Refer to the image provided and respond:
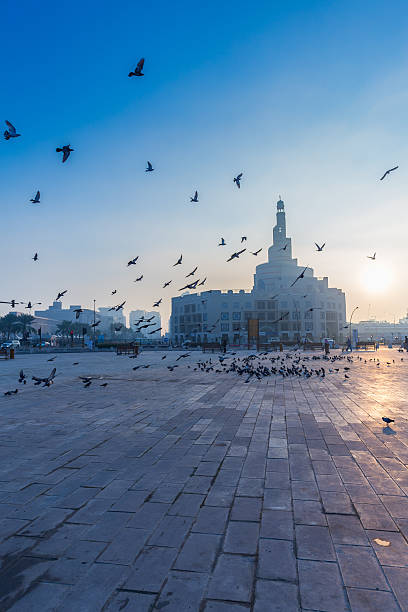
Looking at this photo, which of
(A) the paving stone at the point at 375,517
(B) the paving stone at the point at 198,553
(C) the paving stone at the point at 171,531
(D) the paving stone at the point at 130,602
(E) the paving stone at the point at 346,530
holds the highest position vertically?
(D) the paving stone at the point at 130,602

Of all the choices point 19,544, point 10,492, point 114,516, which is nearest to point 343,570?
point 114,516

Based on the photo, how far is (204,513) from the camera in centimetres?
402

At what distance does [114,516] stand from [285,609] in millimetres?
2082

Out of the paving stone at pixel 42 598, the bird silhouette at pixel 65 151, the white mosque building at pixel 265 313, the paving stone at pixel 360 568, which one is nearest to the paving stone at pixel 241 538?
the paving stone at pixel 360 568

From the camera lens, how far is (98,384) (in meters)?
15.4

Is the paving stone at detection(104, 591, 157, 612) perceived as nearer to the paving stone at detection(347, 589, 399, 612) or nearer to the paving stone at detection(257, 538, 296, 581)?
the paving stone at detection(257, 538, 296, 581)

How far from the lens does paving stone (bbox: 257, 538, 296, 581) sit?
2.94 m

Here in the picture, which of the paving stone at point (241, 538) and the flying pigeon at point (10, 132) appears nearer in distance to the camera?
the paving stone at point (241, 538)

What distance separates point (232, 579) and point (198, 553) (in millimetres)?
445

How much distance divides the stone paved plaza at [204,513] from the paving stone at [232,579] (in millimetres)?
14

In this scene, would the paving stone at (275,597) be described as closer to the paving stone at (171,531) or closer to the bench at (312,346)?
the paving stone at (171,531)

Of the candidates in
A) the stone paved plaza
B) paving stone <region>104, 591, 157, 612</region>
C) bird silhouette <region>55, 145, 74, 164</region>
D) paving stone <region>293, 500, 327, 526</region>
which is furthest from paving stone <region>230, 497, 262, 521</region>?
bird silhouette <region>55, 145, 74, 164</region>

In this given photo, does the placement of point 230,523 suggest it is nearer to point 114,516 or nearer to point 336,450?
point 114,516

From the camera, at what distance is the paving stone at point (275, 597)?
255 centimetres
